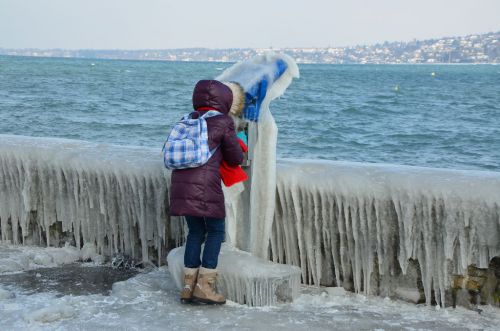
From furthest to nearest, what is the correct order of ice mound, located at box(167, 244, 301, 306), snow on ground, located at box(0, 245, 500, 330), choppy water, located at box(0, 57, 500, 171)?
1. choppy water, located at box(0, 57, 500, 171)
2. ice mound, located at box(167, 244, 301, 306)
3. snow on ground, located at box(0, 245, 500, 330)

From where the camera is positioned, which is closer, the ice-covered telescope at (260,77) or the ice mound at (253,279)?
the ice mound at (253,279)

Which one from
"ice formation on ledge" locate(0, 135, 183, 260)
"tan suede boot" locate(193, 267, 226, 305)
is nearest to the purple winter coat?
"tan suede boot" locate(193, 267, 226, 305)

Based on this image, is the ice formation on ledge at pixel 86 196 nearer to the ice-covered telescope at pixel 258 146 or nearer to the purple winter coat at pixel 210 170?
the ice-covered telescope at pixel 258 146

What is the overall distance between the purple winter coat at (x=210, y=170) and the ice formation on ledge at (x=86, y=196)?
1.42m

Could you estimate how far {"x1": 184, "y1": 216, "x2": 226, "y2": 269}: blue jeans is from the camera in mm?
5098

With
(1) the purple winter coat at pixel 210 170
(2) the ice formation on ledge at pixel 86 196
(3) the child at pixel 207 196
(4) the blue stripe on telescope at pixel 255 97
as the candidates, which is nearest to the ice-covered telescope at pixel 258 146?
(4) the blue stripe on telescope at pixel 255 97

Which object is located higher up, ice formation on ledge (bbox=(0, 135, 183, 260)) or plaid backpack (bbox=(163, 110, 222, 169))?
plaid backpack (bbox=(163, 110, 222, 169))

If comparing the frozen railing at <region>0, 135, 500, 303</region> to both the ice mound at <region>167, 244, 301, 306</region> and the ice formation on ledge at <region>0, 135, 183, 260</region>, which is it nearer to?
the ice formation on ledge at <region>0, 135, 183, 260</region>

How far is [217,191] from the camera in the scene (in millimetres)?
4977

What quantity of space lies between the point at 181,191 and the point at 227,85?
2.70ft

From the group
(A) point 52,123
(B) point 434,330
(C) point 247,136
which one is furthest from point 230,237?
(A) point 52,123

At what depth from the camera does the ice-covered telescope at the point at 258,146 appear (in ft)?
17.9

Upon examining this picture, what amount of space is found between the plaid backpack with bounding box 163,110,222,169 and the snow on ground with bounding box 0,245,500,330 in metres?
1.02

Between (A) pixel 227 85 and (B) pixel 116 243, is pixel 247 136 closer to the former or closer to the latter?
(A) pixel 227 85
